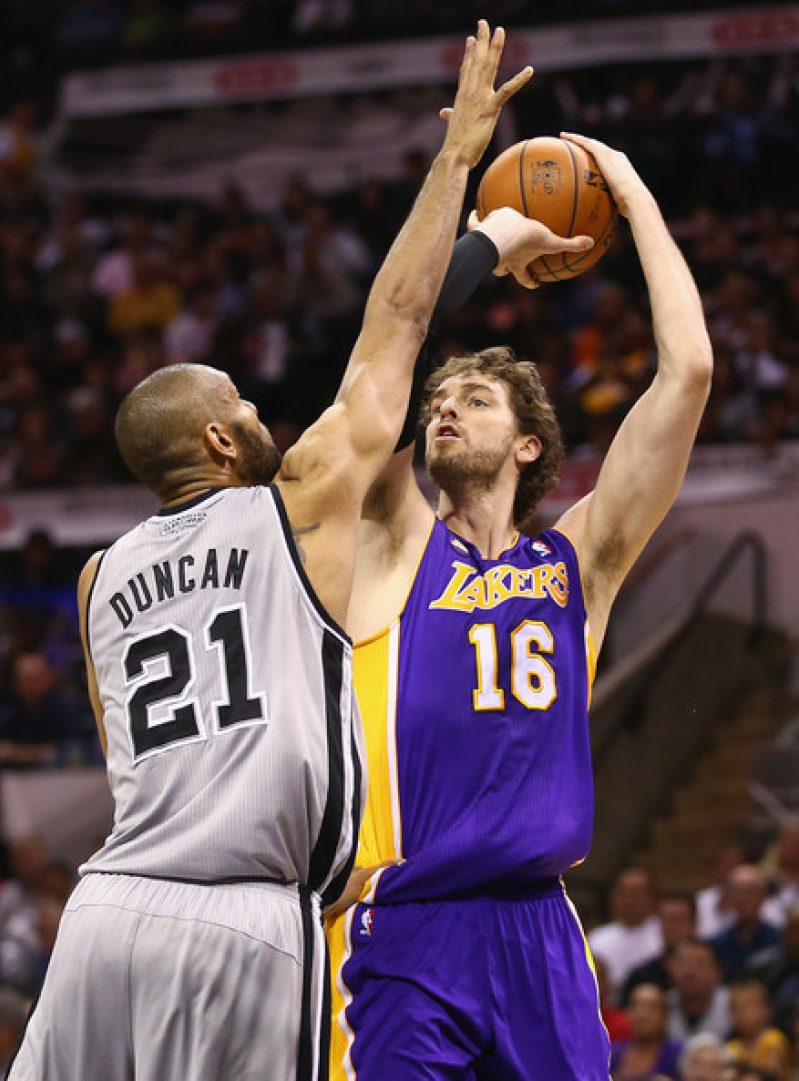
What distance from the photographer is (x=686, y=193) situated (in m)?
15.5

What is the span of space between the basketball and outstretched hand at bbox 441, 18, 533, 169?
59 centimetres

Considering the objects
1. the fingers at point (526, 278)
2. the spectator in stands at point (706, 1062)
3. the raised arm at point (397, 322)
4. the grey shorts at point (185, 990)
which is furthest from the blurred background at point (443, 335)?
the raised arm at point (397, 322)

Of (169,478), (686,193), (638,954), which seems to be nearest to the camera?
(169,478)

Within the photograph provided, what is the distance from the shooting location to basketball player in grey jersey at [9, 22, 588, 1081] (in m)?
3.76

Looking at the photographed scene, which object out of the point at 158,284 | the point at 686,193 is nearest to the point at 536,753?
the point at 686,193

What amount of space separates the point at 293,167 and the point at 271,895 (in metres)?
15.2

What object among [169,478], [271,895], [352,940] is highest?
[169,478]

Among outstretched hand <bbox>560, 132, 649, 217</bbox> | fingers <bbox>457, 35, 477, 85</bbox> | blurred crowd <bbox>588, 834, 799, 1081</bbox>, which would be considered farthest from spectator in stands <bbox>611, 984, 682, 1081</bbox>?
fingers <bbox>457, 35, 477, 85</bbox>

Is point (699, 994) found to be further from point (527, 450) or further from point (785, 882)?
point (527, 450)

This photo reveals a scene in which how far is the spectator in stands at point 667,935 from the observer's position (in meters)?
9.58

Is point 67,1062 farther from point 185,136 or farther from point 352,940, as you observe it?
point 185,136

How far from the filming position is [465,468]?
507cm

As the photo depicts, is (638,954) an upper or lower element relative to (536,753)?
lower

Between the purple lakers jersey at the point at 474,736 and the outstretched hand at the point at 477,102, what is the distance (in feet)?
3.75
